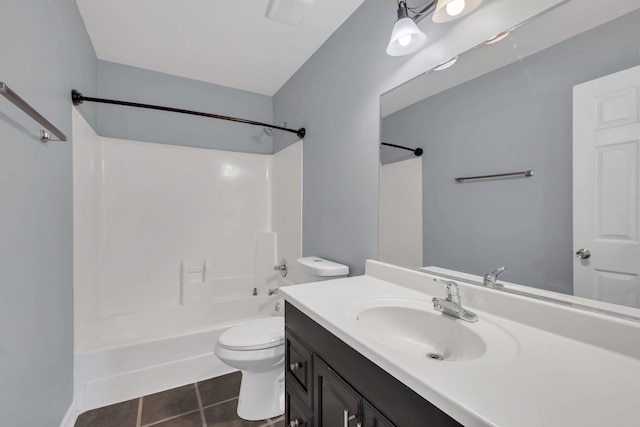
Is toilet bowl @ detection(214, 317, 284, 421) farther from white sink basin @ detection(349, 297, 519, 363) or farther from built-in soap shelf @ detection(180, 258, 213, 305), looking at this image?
built-in soap shelf @ detection(180, 258, 213, 305)

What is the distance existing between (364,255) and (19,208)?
1.49 m

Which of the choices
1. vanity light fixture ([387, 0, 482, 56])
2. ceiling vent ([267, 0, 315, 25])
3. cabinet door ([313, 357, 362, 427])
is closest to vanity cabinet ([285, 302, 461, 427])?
cabinet door ([313, 357, 362, 427])

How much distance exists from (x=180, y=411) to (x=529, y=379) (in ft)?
6.18

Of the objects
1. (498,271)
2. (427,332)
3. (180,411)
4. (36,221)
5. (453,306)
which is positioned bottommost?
(180,411)

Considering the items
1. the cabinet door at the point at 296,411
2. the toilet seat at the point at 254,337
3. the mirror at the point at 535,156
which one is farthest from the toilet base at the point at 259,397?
the mirror at the point at 535,156

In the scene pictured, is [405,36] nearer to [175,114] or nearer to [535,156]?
[535,156]

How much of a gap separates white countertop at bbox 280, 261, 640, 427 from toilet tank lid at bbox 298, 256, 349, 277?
2.33 feet

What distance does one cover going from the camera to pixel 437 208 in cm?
122

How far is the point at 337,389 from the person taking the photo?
2.80 feet

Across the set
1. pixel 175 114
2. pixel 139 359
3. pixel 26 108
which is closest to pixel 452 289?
pixel 26 108

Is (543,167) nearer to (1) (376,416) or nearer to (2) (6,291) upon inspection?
(1) (376,416)

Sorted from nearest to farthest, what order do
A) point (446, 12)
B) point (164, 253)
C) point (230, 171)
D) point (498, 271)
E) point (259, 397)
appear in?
point (498, 271), point (446, 12), point (259, 397), point (164, 253), point (230, 171)

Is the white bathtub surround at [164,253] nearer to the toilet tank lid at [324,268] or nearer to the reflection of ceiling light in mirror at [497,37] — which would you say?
the toilet tank lid at [324,268]

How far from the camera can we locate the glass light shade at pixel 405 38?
1150 mm
